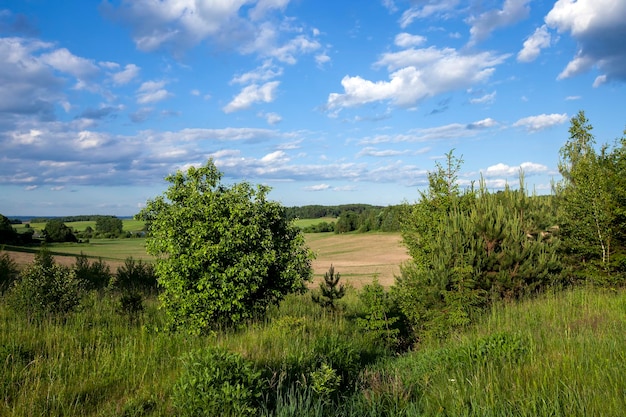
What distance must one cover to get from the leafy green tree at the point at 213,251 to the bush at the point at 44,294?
8.94 feet

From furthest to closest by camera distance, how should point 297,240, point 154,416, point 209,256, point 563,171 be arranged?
point 563,171
point 297,240
point 209,256
point 154,416

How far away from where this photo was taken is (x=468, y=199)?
15320mm

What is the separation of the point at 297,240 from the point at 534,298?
7342 mm

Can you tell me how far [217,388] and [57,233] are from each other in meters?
61.3

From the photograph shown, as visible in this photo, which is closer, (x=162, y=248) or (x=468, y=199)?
(x=162, y=248)

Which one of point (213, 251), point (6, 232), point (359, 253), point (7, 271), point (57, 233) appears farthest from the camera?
point (359, 253)

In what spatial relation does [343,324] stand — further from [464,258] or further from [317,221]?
[317,221]

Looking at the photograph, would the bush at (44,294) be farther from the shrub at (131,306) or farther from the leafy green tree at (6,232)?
the leafy green tree at (6,232)

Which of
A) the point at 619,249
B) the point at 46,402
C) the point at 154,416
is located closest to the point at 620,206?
the point at 619,249

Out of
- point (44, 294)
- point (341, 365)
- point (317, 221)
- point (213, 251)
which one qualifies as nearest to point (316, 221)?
point (317, 221)

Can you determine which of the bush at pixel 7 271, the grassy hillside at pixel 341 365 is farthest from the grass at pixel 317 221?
the grassy hillside at pixel 341 365

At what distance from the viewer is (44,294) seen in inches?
409

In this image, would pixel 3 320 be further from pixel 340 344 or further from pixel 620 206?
pixel 620 206

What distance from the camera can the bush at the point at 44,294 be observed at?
10.1 metres
